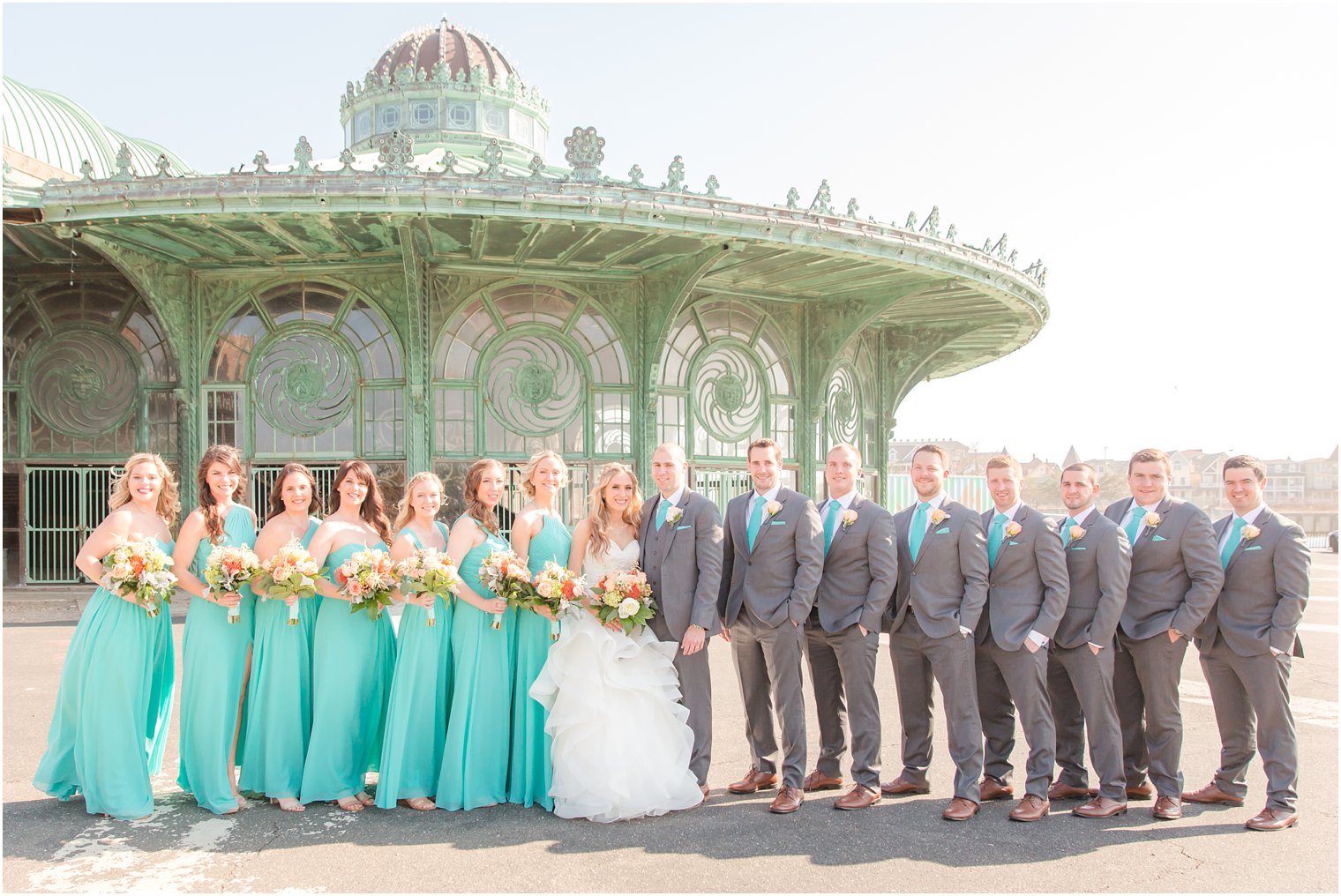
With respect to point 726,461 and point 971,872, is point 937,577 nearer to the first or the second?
point 971,872

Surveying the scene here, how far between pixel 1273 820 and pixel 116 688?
6.53 metres

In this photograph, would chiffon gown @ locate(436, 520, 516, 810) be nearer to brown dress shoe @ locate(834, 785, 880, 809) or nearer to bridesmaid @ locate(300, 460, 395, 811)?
bridesmaid @ locate(300, 460, 395, 811)

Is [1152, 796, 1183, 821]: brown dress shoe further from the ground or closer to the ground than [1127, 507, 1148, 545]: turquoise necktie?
closer to the ground

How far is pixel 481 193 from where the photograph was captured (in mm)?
12211

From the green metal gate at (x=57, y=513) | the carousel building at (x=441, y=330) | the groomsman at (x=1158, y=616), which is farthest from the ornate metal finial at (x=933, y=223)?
the green metal gate at (x=57, y=513)

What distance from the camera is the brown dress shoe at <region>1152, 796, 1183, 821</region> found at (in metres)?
5.76

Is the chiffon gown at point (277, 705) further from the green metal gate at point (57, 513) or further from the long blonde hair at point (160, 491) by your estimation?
the green metal gate at point (57, 513)

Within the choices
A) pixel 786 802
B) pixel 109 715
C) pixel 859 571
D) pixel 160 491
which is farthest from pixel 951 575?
pixel 109 715

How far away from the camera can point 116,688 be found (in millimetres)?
5848

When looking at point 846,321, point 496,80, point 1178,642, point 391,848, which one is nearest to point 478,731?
point 391,848

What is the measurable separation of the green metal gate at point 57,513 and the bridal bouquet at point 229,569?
12.0m

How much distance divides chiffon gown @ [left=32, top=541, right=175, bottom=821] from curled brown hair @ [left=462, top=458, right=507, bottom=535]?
1.81 meters

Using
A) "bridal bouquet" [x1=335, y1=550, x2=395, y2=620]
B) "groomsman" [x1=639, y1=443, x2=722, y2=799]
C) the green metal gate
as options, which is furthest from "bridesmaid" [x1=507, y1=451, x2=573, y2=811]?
the green metal gate

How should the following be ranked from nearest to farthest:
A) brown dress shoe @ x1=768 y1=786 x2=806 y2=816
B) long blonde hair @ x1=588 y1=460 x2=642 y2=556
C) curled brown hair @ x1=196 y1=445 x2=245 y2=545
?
brown dress shoe @ x1=768 y1=786 x2=806 y2=816 → curled brown hair @ x1=196 y1=445 x2=245 y2=545 → long blonde hair @ x1=588 y1=460 x2=642 y2=556
